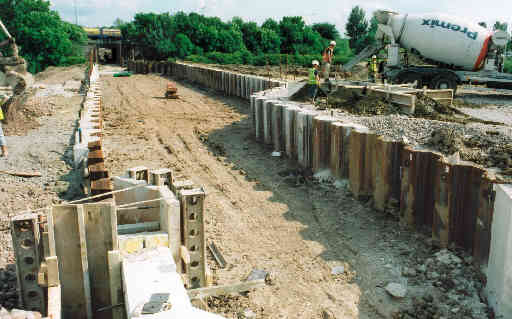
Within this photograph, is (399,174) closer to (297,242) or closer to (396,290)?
(297,242)

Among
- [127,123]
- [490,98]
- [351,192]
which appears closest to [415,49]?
[490,98]

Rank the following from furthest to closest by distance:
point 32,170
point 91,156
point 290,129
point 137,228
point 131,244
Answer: point 290,129
point 32,170
point 91,156
point 137,228
point 131,244

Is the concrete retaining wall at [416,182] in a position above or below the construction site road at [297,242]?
above

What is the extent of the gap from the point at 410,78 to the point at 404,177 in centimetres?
1570

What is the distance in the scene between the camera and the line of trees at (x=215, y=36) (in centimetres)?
5838

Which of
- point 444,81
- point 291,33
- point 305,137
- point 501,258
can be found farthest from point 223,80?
point 291,33

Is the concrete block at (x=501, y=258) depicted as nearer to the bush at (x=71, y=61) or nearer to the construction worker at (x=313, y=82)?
the construction worker at (x=313, y=82)

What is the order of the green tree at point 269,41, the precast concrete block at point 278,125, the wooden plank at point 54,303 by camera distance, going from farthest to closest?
the green tree at point 269,41 → the precast concrete block at point 278,125 → the wooden plank at point 54,303

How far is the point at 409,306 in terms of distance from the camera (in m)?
5.30

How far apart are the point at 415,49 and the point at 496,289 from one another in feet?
60.2

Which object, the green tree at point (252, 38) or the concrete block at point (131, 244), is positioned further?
the green tree at point (252, 38)

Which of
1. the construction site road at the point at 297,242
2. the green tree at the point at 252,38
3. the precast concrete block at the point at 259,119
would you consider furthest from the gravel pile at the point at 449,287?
the green tree at the point at 252,38

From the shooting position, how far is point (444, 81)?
2084cm

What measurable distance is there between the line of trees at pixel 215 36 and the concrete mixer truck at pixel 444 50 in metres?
33.7
